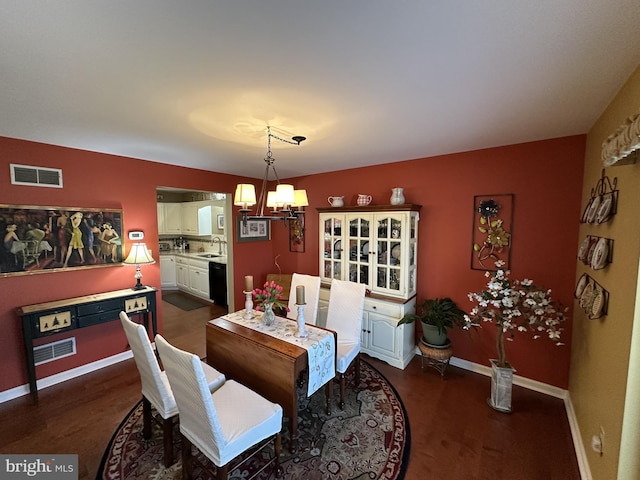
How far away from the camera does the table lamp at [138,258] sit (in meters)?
2.91

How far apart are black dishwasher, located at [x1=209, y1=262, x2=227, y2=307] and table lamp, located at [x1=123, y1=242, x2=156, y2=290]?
5.74 feet

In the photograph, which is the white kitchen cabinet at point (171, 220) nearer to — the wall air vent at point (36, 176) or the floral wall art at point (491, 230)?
the wall air vent at point (36, 176)

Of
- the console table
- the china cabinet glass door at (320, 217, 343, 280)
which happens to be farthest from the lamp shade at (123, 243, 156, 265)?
the china cabinet glass door at (320, 217, 343, 280)

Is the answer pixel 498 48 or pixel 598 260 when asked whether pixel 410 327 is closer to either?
pixel 598 260

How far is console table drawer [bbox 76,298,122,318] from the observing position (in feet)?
8.48

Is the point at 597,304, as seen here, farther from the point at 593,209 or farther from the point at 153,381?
the point at 153,381

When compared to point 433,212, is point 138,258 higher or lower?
lower

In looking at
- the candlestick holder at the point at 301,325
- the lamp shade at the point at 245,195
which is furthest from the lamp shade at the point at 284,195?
the candlestick holder at the point at 301,325

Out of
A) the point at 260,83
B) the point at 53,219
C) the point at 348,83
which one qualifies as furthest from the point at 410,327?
the point at 53,219

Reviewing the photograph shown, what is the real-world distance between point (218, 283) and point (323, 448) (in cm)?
369

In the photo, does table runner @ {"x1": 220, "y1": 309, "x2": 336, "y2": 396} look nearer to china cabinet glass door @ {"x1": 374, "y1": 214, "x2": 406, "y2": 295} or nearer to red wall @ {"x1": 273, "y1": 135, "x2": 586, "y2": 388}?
china cabinet glass door @ {"x1": 374, "y1": 214, "x2": 406, "y2": 295}

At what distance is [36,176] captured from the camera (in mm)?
2492

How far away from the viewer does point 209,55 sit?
3.97 feet

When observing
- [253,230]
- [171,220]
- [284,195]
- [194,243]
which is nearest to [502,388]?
[284,195]
